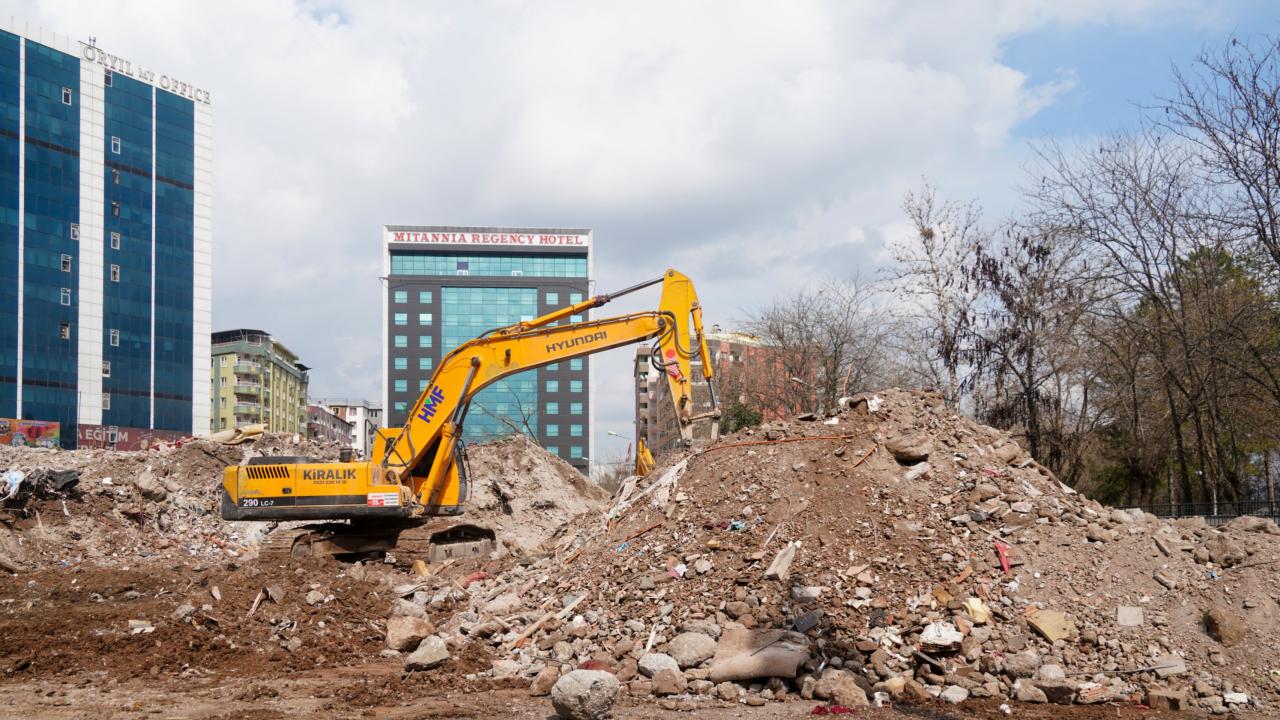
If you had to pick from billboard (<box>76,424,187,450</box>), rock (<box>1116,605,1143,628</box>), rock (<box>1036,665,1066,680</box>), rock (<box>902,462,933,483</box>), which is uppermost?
rock (<box>902,462,933,483</box>)

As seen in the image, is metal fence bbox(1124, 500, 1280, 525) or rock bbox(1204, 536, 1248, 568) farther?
metal fence bbox(1124, 500, 1280, 525)

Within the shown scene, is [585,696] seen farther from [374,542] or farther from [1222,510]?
[1222,510]

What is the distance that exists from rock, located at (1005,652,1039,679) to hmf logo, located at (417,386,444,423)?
1023cm

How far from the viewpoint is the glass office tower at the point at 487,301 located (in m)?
96.6

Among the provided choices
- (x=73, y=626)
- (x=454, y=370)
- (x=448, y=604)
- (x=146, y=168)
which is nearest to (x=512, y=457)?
(x=454, y=370)

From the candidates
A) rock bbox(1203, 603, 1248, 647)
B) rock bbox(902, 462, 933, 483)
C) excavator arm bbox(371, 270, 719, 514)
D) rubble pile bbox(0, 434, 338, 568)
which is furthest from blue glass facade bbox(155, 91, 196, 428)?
rock bbox(1203, 603, 1248, 647)

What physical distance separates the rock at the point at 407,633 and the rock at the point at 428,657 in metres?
1.28

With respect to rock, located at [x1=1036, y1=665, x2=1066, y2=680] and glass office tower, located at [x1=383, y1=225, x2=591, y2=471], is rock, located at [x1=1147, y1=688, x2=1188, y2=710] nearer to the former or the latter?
rock, located at [x1=1036, y1=665, x2=1066, y2=680]

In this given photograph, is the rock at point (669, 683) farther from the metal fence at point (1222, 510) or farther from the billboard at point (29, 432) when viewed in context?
the billboard at point (29, 432)

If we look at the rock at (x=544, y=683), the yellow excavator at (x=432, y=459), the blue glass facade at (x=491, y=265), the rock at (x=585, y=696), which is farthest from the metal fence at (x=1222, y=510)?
the blue glass facade at (x=491, y=265)

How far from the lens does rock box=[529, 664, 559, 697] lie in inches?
Result: 365

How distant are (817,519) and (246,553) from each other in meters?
14.5

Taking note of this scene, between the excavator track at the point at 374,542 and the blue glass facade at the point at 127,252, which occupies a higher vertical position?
the blue glass facade at the point at 127,252

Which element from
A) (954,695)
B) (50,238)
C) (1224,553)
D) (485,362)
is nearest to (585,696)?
(954,695)
